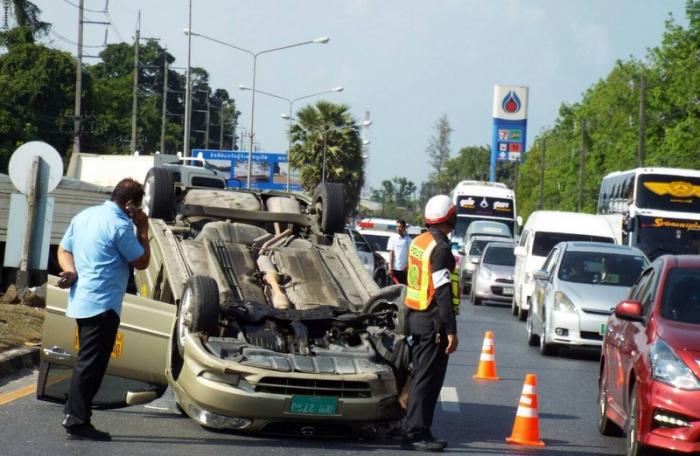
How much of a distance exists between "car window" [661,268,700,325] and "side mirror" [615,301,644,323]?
16 centimetres

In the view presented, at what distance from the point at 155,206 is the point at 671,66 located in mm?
51581

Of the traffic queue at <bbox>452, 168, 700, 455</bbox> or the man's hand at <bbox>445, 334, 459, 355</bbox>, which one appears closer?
the traffic queue at <bbox>452, 168, 700, 455</bbox>

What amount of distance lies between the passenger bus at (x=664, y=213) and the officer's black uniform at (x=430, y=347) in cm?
2316

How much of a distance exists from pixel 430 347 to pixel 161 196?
383 cm

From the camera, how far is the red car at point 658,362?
8.19 metres

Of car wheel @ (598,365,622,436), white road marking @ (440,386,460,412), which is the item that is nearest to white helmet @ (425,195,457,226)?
car wheel @ (598,365,622,436)

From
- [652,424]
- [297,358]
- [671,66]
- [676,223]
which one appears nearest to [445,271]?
[297,358]

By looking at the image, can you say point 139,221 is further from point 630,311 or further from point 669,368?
point 669,368

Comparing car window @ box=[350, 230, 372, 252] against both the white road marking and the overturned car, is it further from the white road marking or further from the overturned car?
the overturned car

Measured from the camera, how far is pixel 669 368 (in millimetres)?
8352

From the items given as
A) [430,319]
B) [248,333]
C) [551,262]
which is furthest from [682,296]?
[551,262]

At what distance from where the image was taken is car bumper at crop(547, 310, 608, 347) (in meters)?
17.3

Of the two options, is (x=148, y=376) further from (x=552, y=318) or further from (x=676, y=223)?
(x=676, y=223)

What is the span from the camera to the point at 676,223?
32125 mm
